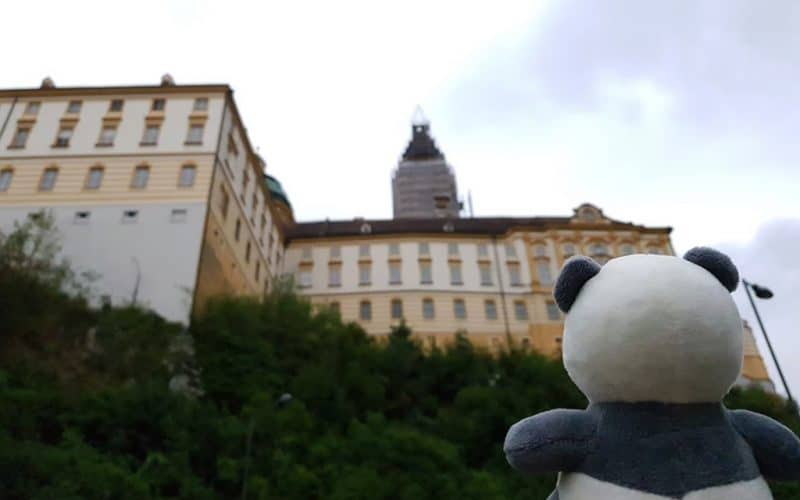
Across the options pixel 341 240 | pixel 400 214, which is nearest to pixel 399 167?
→ pixel 400 214

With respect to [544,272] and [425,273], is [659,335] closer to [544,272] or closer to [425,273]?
[425,273]

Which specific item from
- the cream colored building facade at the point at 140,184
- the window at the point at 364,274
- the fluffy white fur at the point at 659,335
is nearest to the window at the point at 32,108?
the cream colored building facade at the point at 140,184

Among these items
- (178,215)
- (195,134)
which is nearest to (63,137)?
(195,134)

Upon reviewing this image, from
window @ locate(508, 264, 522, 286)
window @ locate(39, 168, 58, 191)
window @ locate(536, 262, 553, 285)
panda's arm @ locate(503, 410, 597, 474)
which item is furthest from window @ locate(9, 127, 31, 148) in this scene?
panda's arm @ locate(503, 410, 597, 474)

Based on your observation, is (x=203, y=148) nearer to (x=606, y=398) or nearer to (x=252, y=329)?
(x=252, y=329)

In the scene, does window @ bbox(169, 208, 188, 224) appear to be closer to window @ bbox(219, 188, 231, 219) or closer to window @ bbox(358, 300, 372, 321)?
window @ bbox(219, 188, 231, 219)

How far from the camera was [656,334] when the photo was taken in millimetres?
3033

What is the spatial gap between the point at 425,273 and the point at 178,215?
1732 cm

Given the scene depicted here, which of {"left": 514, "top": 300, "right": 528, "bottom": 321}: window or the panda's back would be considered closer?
the panda's back

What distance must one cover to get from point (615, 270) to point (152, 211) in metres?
26.8

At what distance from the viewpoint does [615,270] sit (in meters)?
3.30

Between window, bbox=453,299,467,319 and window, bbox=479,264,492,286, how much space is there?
2124 millimetres

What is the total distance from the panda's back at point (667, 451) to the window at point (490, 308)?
34.7 meters

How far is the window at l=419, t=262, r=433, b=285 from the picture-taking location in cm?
3841
